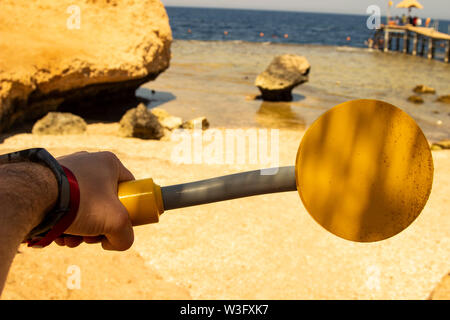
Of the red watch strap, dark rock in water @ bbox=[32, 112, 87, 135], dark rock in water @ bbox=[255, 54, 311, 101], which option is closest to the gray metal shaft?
the red watch strap

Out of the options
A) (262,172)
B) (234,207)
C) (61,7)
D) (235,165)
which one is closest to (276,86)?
(61,7)

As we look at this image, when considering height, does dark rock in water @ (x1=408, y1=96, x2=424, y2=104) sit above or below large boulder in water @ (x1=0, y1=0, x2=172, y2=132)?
below

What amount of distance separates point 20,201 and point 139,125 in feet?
26.0

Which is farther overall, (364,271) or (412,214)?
(364,271)

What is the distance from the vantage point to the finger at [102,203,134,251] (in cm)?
86

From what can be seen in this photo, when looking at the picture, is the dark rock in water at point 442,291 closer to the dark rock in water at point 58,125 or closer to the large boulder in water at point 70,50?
the dark rock in water at point 58,125

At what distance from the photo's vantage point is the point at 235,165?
6125 millimetres

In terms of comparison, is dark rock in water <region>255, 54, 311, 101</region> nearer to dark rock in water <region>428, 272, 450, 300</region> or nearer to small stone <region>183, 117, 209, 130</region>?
small stone <region>183, 117, 209, 130</region>

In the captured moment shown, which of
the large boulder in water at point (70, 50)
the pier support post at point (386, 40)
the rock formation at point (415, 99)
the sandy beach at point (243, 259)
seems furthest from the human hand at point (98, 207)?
the pier support post at point (386, 40)

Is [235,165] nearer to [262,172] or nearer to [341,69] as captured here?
[262,172]

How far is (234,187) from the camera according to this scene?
2.73 ft

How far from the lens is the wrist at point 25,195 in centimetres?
68

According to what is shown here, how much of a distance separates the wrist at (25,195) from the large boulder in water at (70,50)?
764 centimetres

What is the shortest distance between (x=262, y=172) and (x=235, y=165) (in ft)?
17.4
